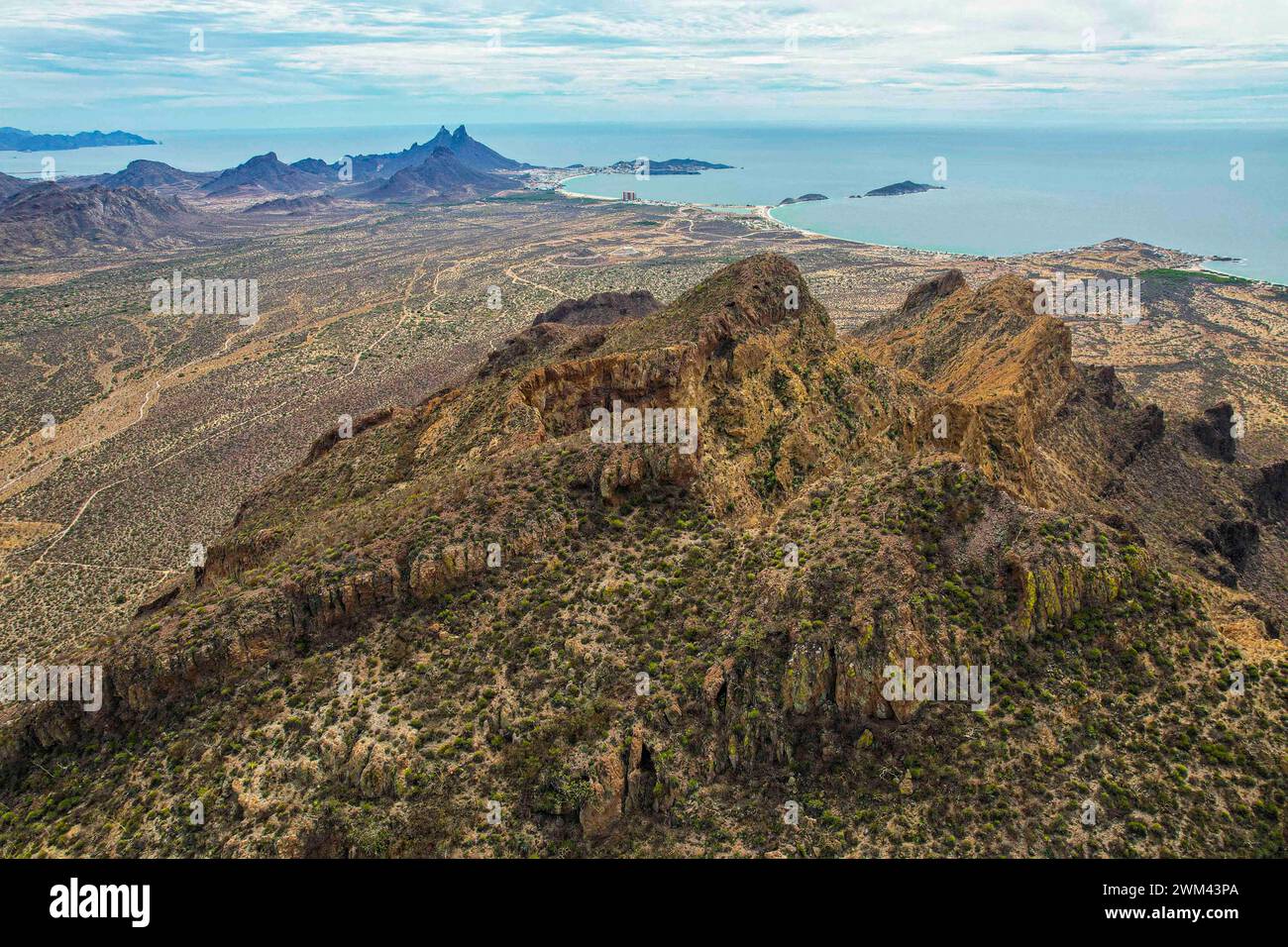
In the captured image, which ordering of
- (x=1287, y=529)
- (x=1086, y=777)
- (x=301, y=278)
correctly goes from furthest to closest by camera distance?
(x=301, y=278) < (x=1287, y=529) < (x=1086, y=777)

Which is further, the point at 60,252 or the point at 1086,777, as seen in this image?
the point at 60,252

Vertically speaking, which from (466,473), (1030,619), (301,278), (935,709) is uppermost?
(301,278)


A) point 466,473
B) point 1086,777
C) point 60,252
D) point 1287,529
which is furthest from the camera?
point 60,252

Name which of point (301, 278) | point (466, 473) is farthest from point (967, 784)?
point (301, 278)

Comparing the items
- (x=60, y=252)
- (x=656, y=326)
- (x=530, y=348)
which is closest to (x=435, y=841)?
(x=656, y=326)

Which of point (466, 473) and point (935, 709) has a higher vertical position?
point (466, 473)

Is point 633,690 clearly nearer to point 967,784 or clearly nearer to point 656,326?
point 967,784

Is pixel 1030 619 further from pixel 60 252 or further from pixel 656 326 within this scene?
pixel 60 252
